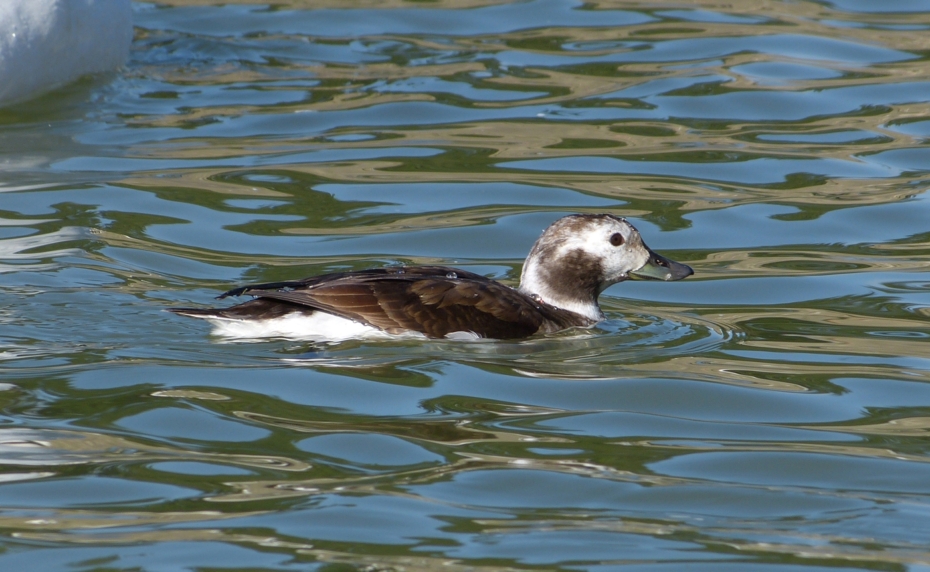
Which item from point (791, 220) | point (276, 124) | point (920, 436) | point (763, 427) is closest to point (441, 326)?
point (763, 427)

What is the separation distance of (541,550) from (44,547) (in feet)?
A: 4.70

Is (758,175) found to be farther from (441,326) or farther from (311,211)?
(441,326)

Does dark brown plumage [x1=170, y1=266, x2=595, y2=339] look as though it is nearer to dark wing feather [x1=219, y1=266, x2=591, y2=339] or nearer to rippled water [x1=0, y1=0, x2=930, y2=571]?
dark wing feather [x1=219, y1=266, x2=591, y2=339]

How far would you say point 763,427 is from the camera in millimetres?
5316

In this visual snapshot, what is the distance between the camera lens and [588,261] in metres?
6.96

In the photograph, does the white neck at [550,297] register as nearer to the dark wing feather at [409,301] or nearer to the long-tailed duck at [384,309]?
the long-tailed duck at [384,309]

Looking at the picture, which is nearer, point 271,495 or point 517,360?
point 271,495

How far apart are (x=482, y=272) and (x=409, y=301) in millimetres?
1679

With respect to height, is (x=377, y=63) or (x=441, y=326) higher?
(x=377, y=63)

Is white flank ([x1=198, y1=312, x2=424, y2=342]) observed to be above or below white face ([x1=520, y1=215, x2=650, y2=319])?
below

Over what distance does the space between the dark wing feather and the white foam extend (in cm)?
425

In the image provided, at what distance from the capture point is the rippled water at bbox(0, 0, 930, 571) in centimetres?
432

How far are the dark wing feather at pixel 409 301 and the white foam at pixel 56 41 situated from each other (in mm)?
4247

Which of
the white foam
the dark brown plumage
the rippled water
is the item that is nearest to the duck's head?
the rippled water
